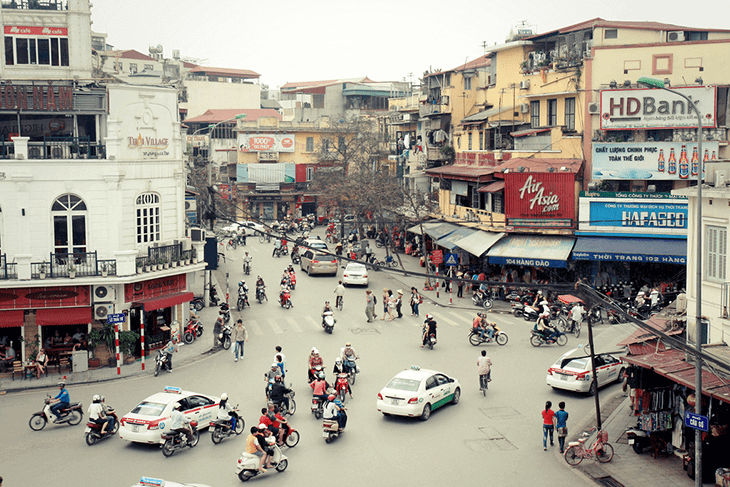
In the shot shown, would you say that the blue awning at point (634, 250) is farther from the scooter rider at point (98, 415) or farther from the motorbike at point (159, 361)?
the scooter rider at point (98, 415)

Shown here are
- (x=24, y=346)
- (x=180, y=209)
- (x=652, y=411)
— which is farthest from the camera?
(x=180, y=209)

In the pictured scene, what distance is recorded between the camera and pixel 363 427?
21.3 meters

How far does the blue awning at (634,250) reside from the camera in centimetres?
3628

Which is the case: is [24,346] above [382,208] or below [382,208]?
below

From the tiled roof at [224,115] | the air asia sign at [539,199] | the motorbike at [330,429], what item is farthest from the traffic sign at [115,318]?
the tiled roof at [224,115]

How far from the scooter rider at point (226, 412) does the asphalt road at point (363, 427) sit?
1.80ft

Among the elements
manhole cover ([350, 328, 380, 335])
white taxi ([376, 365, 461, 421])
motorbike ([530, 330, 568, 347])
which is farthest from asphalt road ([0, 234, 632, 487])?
white taxi ([376, 365, 461, 421])

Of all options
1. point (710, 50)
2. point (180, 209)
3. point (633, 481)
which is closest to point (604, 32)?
point (710, 50)

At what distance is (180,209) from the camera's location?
32.3 metres

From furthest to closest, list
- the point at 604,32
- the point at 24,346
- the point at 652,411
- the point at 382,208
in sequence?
the point at 382,208 < the point at 604,32 < the point at 24,346 < the point at 652,411

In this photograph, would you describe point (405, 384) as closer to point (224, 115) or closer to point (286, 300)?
point (286, 300)

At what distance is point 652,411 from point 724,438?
6.10ft

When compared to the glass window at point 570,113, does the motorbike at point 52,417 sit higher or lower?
lower

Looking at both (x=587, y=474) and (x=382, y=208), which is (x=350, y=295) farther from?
(x=587, y=474)
